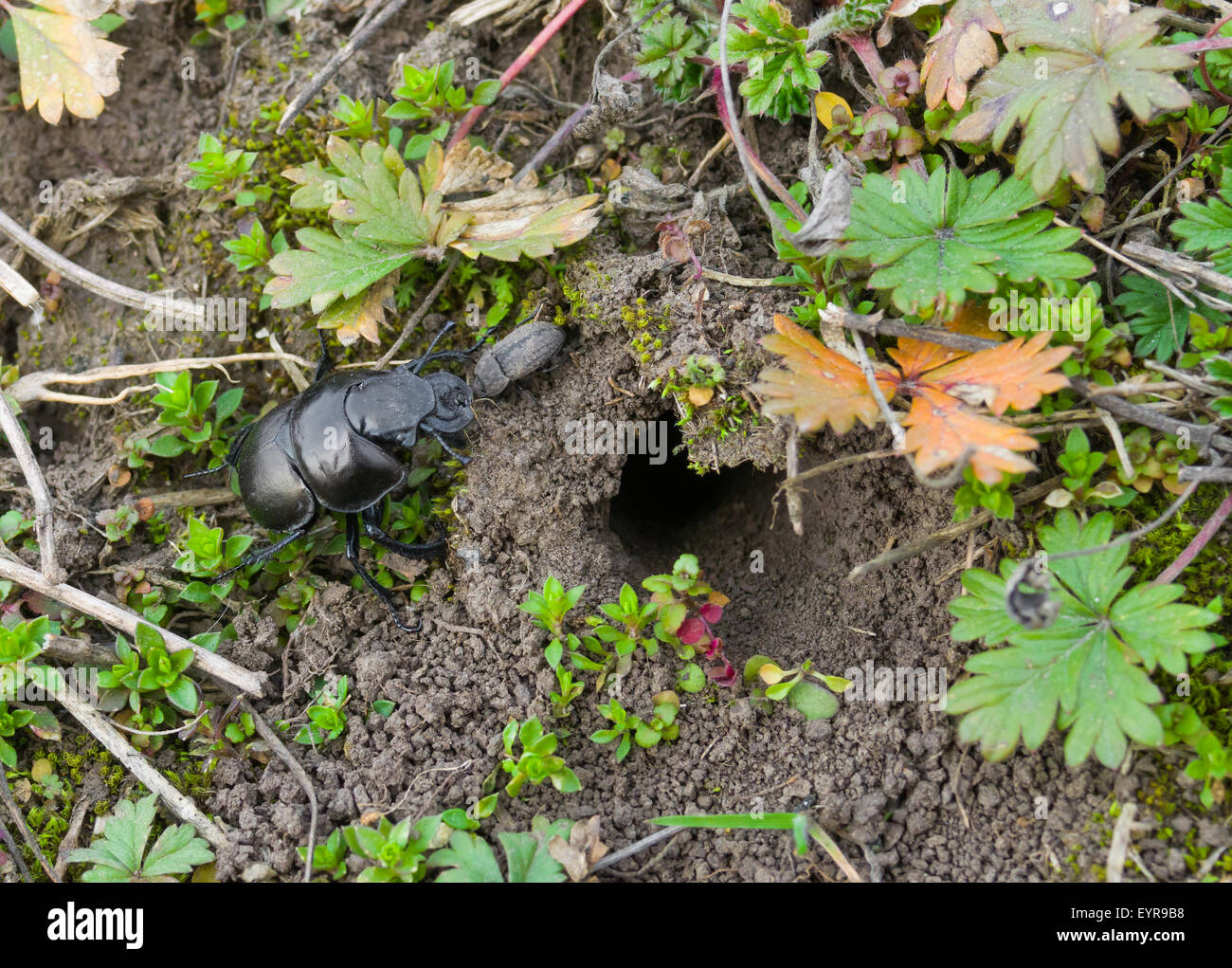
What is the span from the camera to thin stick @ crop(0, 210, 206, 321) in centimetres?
392

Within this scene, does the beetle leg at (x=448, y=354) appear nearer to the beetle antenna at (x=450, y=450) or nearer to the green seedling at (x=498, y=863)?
the beetle antenna at (x=450, y=450)

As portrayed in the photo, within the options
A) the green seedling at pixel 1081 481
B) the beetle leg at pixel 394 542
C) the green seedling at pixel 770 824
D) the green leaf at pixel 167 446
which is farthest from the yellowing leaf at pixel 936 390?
the green leaf at pixel 167 446

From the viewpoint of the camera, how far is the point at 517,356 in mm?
3447

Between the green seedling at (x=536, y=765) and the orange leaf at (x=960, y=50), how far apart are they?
2.55 metres

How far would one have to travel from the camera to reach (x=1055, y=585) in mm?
2676

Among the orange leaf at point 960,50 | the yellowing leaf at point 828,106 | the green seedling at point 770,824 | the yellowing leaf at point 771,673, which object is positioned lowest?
the green seedling at point 770,824

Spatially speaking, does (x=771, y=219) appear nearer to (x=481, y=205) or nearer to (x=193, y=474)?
(x=481, y=205)

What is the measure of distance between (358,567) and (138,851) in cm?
119

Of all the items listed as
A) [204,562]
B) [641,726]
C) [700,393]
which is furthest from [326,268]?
[641,726]

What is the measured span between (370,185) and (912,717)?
285 centimetres

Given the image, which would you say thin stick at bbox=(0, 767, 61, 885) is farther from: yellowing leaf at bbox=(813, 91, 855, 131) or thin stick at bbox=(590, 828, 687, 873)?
yellowing leaf at bbox=(813, 91, 855, 131)

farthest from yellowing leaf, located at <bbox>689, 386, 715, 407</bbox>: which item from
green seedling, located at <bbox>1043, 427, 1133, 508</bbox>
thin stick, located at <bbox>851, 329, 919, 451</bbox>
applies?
green seedling, located at <bbox>1043, 427, 1133, 508</bbox>

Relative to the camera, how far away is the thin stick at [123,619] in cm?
329

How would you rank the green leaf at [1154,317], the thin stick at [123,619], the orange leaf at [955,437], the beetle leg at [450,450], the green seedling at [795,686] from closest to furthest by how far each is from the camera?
the orange leaf at [955,437], the green leaf at [1154,317], the green seedling at [795,686], the thin stick at [123,619], the beetle leg at [450,450]
